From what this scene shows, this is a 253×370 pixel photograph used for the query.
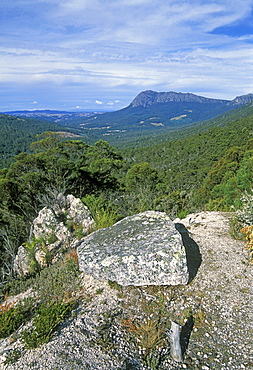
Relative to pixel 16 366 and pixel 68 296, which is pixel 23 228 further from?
pixel 16 366

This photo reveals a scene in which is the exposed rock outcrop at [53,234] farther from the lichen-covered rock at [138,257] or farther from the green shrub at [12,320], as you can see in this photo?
the green shrub at [12,320]

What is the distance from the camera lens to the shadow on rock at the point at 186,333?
4.26 m

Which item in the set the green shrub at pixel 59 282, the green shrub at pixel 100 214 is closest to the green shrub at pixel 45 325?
the green shrub at pixel 59 282

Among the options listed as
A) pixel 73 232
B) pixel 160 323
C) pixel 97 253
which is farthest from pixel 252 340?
pixel 73 232

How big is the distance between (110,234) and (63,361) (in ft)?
11.7

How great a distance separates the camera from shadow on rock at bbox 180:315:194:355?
4.26 m

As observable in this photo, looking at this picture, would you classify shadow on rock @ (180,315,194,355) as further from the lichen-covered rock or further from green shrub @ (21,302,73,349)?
green shrub @ (21,302,73,349)

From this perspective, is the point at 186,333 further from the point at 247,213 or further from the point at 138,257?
the point at 247,213

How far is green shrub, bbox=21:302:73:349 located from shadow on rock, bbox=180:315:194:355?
2.30 metres

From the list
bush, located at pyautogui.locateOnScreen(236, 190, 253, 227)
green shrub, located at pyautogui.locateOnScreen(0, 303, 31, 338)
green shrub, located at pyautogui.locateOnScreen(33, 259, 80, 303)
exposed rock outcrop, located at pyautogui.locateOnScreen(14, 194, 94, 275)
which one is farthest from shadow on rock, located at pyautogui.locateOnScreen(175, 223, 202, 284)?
green shrub, located at pyautogui.locateOnScreen(0, 303, 31, 338)

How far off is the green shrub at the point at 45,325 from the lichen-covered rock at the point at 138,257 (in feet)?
3.88

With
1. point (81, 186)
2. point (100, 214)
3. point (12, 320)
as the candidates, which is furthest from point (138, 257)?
point (81, 186)

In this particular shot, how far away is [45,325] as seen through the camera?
4.58 meters

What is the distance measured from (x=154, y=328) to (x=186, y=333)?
0.60 meters
